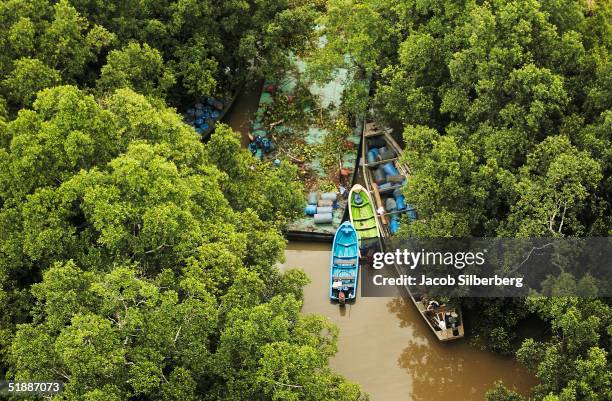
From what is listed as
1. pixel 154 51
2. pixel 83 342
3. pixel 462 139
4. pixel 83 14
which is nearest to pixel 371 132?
pixel 462 139

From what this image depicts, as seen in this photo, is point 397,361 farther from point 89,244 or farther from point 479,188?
point 89,244

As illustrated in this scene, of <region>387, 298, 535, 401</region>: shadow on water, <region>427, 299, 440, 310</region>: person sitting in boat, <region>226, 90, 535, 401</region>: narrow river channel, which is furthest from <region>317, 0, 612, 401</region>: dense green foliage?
<region>427, 299, 440, 310</region>: person sitting in boat

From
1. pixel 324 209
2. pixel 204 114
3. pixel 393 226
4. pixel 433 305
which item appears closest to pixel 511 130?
pixel 393 226

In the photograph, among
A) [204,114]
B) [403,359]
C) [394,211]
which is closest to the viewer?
[403,359]

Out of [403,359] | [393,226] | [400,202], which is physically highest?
[400,202]

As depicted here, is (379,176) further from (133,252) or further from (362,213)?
(133,252)

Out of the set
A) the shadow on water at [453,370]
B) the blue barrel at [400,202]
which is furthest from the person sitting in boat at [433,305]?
the blue barrel at [400,202]

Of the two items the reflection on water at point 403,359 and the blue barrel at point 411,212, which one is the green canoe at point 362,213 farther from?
the reflection on water at point 403,359
